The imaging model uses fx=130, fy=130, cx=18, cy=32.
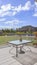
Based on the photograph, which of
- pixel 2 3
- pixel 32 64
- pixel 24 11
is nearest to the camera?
pixel 32 64

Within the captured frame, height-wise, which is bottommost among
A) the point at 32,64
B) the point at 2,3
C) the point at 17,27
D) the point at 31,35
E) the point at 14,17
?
the point at 32,64

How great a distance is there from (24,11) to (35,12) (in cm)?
40

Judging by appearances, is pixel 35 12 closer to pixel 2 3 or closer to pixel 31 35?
pixel 31 35

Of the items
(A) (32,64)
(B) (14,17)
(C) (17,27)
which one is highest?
(B) (14,17)

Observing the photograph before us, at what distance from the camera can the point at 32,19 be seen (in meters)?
4.14

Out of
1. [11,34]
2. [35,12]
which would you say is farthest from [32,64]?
[35,12]

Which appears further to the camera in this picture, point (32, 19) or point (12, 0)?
point (32, 19)

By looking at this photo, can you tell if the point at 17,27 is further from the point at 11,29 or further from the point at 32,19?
the point at 32,19

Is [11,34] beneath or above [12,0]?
beneath

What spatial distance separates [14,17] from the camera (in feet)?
13.0

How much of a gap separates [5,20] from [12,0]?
0.62 metres

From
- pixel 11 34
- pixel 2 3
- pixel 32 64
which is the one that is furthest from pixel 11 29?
pixel 32 64

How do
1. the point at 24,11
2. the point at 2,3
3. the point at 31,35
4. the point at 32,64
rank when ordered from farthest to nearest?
the point at 31,35, the point at 24,11, the point at 2,3, the point at 32,64

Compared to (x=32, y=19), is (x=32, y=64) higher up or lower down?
lower down
